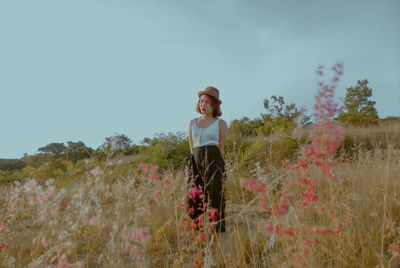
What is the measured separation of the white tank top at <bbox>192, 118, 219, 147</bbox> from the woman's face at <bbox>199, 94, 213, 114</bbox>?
0.66 feet

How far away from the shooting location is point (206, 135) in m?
3.63

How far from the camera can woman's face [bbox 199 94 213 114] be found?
12.4ft

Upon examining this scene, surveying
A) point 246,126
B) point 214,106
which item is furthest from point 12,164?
point 214,106

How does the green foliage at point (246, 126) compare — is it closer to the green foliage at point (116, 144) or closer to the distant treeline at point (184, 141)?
the distant treeline at point (184, 141)

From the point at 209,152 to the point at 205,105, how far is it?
64 centimetres

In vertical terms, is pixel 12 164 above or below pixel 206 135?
above

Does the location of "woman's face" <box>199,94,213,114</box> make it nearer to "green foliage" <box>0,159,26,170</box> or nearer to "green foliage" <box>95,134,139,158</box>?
"green foliage" <box>95,134,139,158</box>

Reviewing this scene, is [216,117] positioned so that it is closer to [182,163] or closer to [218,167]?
[218,167]

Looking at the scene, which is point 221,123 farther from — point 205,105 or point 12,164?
point 12,164

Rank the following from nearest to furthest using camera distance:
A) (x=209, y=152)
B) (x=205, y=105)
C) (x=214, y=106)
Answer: (x=209, y=152) < (x=205, y=105) < (x=214, y=106)

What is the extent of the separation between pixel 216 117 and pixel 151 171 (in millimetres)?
2708

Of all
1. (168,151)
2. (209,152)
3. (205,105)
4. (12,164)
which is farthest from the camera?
(12,164)

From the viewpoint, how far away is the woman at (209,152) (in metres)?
3.51

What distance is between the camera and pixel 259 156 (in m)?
6.96
